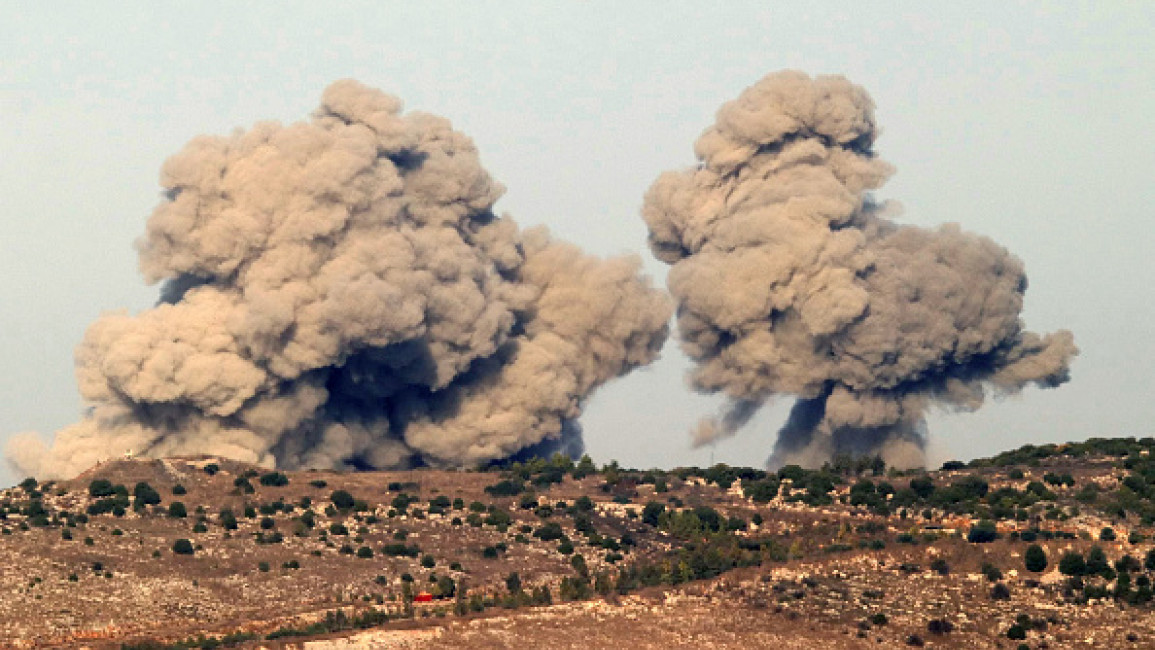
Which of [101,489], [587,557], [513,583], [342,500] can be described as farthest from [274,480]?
[513,583]

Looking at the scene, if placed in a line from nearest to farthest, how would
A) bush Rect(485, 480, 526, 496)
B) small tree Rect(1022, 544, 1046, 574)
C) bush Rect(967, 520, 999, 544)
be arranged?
small tree Rect(1022, 544, 1046, 574)
bush Rect(967, 520, 999, 544)
bush Rect(485, 480, 526, 496)

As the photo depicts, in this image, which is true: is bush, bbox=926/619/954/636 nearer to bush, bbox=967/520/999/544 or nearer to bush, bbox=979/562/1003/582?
bush, bbox=979/562/1003/582

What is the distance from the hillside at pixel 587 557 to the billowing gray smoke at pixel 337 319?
6.94 meters

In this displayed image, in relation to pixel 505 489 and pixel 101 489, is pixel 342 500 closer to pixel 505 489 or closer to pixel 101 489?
pixel 505 489

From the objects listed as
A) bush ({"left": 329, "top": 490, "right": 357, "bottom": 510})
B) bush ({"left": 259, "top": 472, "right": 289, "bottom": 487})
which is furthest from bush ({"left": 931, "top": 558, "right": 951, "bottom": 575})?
bush ({"left": 259, "top": 472, "right": 289, "bottom": 487})

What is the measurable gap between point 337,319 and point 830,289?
84.4 ft

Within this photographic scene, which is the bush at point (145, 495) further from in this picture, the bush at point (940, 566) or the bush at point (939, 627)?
the bush at point (939, 627)

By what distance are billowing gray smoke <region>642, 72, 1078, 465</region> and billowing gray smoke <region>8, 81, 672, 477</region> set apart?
624 centimetres

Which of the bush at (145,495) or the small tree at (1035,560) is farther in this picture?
the bush at (145,495)

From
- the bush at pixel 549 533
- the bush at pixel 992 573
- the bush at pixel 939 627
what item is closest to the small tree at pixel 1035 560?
the bush at pixel 992 573

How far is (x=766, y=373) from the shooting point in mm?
128000

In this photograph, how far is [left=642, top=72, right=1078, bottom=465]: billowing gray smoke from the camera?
410 feet

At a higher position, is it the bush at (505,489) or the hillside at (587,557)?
the bush at (505,489)

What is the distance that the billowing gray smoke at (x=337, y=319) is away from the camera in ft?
395
